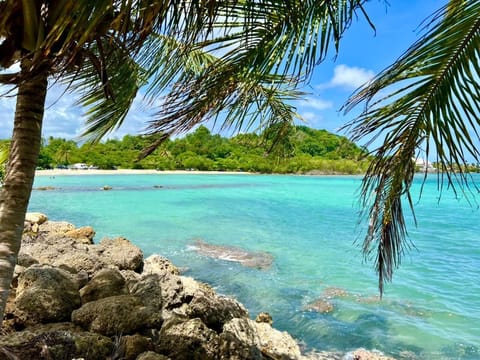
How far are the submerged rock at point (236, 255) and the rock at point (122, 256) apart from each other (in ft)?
12.5

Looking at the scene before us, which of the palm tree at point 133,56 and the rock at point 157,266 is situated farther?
the rock at point 157,266

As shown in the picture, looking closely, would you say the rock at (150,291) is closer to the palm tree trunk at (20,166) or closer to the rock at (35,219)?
the palm tree trunk at (20,166)

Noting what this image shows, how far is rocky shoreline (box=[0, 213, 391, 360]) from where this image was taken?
2629mm

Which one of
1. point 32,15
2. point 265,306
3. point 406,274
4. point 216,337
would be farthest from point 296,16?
point 406,274

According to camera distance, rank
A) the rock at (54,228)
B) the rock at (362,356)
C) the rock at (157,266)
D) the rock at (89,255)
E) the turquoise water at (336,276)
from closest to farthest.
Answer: the rock at (362,356)
the rock at (89,255)
the turquoise water at (336,276)
the rock at (157,266)
the rock at (54,228)

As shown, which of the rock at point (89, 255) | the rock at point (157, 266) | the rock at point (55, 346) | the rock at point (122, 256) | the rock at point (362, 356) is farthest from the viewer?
the rock at point (157, 266)

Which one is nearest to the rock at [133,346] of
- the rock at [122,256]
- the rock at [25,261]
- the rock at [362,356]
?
Result: the rock at [25,261]

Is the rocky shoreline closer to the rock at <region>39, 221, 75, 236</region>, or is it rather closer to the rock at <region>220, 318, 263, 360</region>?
the rock at <region>220, 318, 263, 360</region>

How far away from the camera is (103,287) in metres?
3.78

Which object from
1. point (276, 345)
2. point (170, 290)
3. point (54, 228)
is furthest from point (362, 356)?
point (54, 228)

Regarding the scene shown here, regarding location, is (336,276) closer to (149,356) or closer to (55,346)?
(149,356)

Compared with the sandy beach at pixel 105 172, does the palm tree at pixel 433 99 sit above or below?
above

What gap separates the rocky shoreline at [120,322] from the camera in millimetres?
2629

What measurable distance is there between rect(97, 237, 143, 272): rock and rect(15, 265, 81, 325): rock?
1506 millimetres
